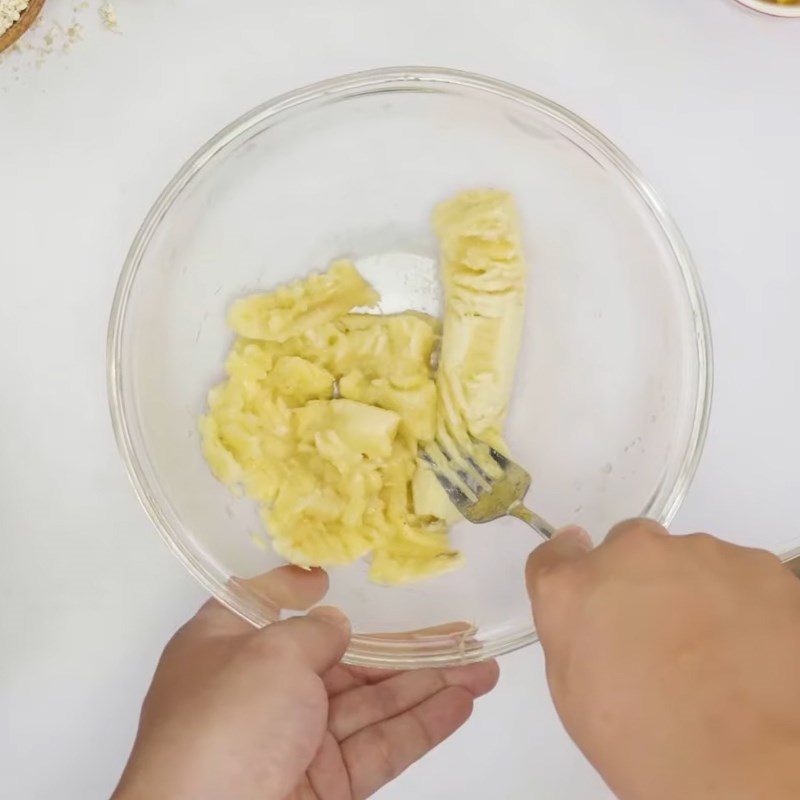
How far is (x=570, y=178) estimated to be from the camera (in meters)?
0.76

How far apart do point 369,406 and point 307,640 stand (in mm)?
203

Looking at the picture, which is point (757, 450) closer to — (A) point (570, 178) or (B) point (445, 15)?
(A) point (570, 178)

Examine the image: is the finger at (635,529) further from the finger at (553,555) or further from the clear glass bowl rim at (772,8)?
the clear glass bowl rim at (772,8)

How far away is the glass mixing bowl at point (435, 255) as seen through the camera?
2.39 feet

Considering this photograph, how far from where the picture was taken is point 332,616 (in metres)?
0.73

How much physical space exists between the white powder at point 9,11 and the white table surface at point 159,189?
52 millimetres

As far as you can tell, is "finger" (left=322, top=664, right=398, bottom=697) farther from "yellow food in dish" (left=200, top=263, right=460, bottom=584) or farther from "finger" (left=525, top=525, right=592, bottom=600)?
"finger" (left=525, top=525, right=592, bottom=600)

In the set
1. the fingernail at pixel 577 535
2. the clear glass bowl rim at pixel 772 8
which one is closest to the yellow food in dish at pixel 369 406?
the fingernail at pixel 577 535

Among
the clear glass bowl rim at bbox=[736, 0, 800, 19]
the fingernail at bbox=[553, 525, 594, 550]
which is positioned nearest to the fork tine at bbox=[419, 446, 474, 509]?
the fingernail at bbox=[553, 525, 594, 550]

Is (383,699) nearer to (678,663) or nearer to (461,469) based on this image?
(461,469)

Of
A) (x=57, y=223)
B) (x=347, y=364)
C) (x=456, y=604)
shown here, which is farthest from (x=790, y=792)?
(x=57, y=223)

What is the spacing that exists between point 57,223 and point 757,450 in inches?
26.7

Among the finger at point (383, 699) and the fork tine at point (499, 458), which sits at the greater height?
the fork tine at point (499, 458)

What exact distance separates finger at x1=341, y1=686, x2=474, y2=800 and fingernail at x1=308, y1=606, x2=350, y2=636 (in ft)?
0.45
